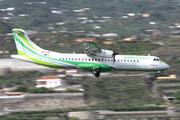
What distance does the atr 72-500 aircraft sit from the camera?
40500mm

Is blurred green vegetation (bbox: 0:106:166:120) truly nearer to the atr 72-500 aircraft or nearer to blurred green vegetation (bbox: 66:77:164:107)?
blurred green vegetation (bbox: 66:77:164:107)

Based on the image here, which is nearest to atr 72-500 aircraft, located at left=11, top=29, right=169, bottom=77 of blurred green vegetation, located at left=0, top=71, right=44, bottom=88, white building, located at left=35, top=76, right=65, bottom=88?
white building, located at left=35, top=76, right=65, bottom=88

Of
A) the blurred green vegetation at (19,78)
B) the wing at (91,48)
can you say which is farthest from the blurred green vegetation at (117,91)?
the wing at (91,48)

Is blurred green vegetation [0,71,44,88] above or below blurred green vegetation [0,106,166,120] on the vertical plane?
above

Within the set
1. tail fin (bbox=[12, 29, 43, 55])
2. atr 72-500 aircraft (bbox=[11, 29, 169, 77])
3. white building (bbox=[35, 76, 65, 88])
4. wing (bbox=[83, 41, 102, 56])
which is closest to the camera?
wing (bbox=[83, 41, 102, 56])

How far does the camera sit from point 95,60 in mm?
40781

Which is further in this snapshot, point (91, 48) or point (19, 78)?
point (19, 78)

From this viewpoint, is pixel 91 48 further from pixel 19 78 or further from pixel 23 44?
pixel 19 78

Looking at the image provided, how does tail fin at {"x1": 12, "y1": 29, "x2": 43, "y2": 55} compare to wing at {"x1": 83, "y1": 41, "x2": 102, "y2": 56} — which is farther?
tail fin at {"x1": 12, "y1": 29, "x2": 43, "y2": 55}

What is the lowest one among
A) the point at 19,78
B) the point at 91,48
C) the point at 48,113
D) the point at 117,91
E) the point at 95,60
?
the point at 48,113

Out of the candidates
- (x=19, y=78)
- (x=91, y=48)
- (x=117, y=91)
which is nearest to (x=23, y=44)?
(x=91, y=48)

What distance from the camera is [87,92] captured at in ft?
288

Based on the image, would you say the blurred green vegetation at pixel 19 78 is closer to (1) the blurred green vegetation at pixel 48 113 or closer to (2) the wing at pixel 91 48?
(1) the blurred green vegetation at pixel 48 113

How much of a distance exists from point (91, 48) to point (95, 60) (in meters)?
2.64
